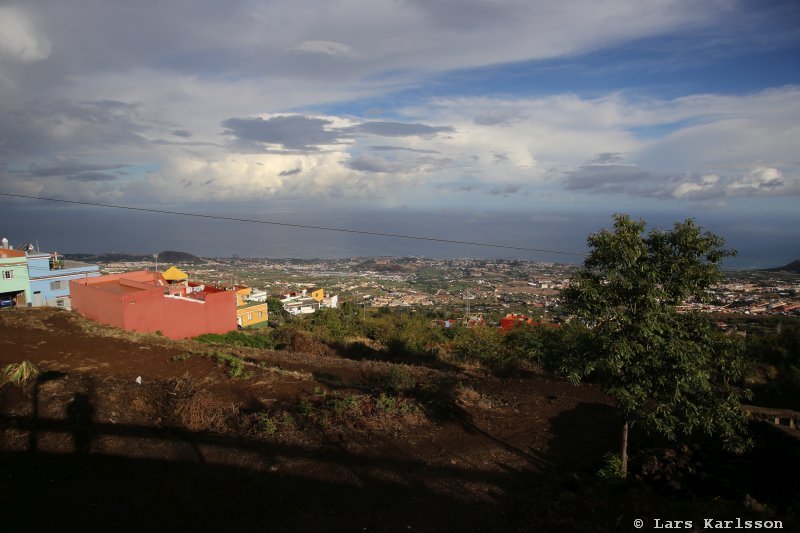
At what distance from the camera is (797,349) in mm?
12555

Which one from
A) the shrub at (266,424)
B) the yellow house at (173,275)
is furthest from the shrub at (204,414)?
the yellow house at (173,275)

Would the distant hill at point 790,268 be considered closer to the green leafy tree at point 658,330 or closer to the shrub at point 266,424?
the green leafy tree at point 658,330

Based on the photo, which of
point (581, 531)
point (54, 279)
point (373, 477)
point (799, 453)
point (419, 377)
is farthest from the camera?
point (54, 279)

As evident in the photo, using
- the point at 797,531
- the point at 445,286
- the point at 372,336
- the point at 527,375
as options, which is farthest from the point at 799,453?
the point at 445,286

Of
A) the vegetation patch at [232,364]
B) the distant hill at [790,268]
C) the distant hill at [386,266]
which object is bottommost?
the distant hill at [386,266]

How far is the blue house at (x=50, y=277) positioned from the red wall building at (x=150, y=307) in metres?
4.19

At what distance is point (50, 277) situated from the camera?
23703 millimetres

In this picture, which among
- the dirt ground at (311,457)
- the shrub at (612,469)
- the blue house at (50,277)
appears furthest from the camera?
the blue house at (50,277)

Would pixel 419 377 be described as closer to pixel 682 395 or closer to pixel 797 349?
pixel 682 395

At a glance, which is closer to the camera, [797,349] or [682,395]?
[682,395]

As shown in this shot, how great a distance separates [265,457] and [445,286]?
1697 inches

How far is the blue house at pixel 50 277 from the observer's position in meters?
22.7

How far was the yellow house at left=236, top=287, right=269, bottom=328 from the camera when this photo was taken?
1008 inches

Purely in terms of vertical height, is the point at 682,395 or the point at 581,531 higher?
the point at 682,395
